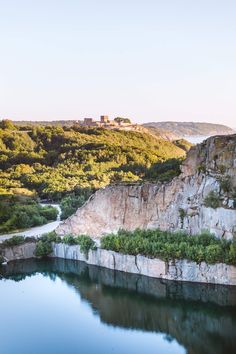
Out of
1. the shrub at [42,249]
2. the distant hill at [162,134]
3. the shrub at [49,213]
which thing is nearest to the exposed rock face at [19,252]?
the shrub at [42,249]

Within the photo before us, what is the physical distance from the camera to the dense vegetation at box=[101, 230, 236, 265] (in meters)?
22.6

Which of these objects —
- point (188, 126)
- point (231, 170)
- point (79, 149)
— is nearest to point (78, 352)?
point (231, 170)

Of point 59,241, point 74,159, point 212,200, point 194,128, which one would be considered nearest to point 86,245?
point 59,241

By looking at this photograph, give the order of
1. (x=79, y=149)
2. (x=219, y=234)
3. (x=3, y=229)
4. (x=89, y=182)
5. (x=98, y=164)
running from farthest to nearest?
(x=79, y=149)
(x=98, y=164)
(x=89, y=182)
(x=3, y=229)
(x=219, y=234)

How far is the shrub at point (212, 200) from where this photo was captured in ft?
79.6

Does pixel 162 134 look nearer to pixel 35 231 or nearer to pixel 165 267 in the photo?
pixel 35 231

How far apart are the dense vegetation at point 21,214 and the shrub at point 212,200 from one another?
1265 cm

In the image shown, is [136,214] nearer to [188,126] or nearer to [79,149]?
[79,149]

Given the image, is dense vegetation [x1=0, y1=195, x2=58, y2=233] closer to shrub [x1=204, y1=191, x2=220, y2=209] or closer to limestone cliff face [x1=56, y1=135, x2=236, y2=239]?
limestone cliff face [x1=56, y1=135, x2=236, y2=239]

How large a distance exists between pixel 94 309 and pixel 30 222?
12481mm

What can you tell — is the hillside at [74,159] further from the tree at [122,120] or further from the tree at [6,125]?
the tree at [122,120]

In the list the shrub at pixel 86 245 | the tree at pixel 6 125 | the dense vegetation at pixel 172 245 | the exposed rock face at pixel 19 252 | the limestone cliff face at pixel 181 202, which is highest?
the tree at pixel 6 125

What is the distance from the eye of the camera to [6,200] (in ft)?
119

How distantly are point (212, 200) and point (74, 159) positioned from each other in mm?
31410
